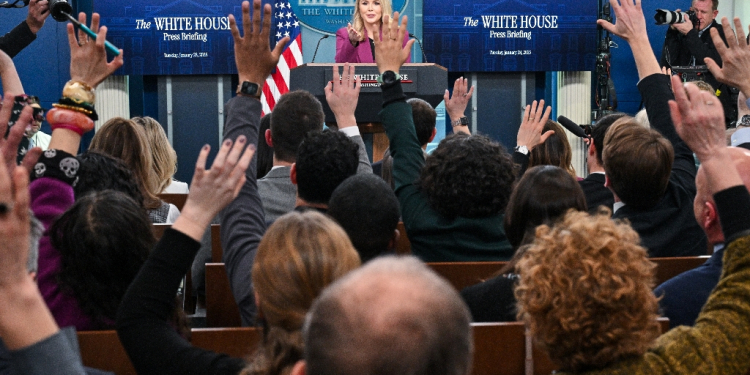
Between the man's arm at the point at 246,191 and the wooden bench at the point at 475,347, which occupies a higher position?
the man's arm at the point at 246,191

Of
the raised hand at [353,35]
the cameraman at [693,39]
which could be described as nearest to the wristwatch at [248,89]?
the raised hand at [353,35]

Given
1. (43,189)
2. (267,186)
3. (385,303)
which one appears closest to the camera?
(385,303)

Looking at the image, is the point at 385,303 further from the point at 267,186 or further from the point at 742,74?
the point at 267,186

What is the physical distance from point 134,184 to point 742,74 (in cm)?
189

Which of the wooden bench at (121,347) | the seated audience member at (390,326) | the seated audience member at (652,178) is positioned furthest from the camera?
the seated audience member at (652,178)

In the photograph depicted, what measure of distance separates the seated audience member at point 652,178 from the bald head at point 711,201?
64 centimetres

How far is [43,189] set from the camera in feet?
6.36

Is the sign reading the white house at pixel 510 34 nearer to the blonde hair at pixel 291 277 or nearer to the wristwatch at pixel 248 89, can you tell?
the wristwatch at pixel 248 89

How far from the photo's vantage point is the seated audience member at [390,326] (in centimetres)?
78

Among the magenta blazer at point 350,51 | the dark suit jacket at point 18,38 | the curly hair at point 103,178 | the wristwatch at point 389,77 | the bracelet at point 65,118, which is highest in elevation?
the magenta blazer at point 350,51

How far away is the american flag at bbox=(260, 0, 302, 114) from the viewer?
24.5 ft

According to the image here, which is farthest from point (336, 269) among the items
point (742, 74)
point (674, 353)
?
point (742, 74)

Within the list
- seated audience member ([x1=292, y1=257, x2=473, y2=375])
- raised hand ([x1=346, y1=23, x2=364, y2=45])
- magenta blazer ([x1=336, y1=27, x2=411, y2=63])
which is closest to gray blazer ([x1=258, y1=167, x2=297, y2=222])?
seated audience member ([x1=292, y1=257, x2=473, y2=375])

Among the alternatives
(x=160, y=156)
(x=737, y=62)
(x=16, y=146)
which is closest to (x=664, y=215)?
(x=737, y=62)
